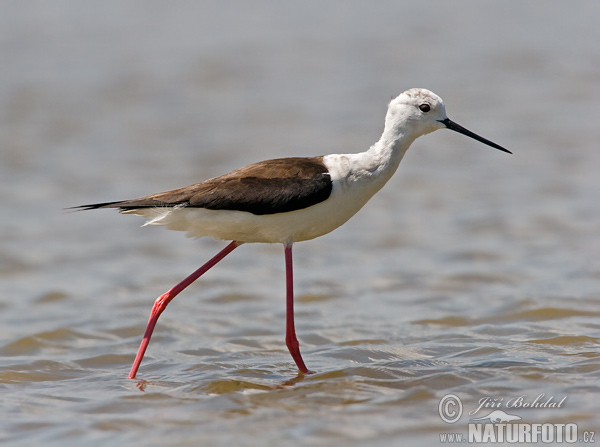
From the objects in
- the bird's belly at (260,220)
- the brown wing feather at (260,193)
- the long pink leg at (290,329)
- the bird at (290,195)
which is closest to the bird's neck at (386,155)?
the bird at (290,195)

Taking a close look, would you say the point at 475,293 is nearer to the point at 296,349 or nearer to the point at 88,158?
the point at 296,349

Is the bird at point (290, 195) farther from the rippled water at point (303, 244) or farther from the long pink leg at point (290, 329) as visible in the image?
the rippled water at point (303, 244)

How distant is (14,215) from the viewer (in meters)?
12.4

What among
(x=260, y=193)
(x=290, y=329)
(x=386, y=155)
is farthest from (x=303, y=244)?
(x=260, y=193)

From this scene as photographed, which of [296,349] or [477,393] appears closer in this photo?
[477,393]

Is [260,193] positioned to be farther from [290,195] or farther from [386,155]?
[386,155]

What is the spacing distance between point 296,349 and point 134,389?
1340mm

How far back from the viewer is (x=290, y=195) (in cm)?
686

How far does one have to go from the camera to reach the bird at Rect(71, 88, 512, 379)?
22.6 ft

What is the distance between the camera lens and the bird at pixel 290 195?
6891mm

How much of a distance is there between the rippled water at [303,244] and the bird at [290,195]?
103 centimetres

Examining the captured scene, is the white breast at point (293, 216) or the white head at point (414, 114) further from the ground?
the white head at point (414, 114)

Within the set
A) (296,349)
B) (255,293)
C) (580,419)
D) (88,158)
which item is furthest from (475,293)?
(88,158)

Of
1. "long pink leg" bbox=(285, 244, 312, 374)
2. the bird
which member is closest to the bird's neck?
the bird
